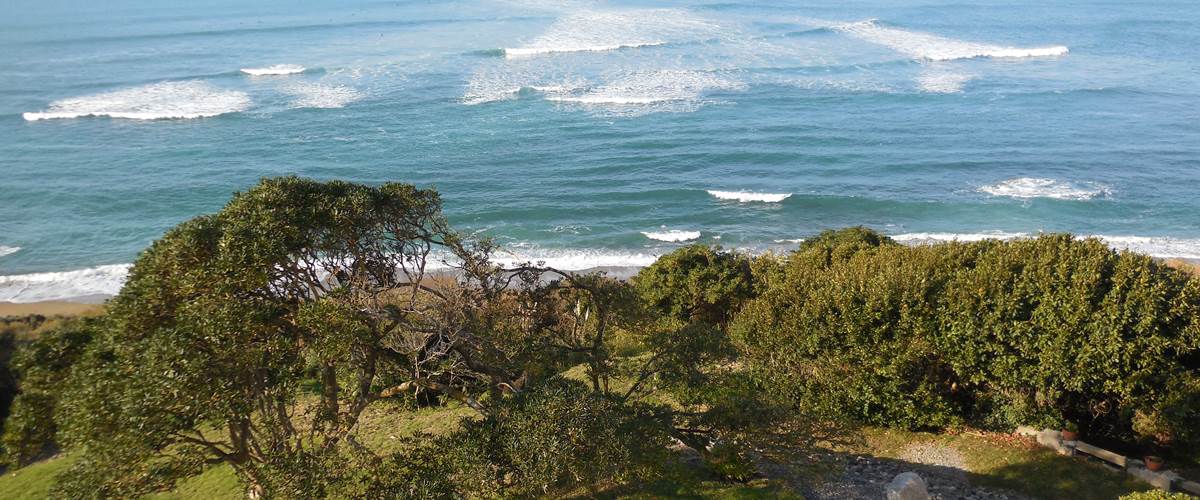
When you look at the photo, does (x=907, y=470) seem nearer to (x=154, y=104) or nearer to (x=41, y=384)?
(x=41, y=384)

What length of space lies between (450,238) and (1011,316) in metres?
10.6

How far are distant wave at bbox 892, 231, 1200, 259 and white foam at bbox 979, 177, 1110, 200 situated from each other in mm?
4664

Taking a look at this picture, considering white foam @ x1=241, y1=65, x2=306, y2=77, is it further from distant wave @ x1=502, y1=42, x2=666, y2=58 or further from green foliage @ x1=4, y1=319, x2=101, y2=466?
green foliage @ x1=4, y1=319, x2=101, y2=466

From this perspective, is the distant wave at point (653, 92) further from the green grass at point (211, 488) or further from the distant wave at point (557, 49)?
the green grass at point (211, 488)

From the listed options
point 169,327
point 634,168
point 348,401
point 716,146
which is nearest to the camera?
point 169,327

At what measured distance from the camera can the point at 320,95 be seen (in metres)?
58.5

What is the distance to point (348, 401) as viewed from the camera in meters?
12.5

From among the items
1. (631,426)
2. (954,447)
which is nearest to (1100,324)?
(954,447)

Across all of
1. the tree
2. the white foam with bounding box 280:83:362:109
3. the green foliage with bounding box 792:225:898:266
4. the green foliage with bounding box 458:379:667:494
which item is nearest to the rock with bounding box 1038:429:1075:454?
the green foliage with bounding box 792:225:898:266

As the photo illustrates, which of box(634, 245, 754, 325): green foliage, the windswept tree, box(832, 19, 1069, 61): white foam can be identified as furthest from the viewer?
box(832, 19, 1069, 61): white foam

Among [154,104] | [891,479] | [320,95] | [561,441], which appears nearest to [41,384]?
[561,441]

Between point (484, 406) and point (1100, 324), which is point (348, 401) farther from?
point (1100, 324)

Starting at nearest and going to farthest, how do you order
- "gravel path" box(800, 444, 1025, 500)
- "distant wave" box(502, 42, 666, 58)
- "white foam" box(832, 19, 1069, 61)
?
"gravel path" box(800, 444, 1025, 500), "white foam" box(832, 19, 1069, 61), "distant wave" box(502, 42, 666, 58)

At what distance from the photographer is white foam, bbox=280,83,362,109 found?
55.9 m
